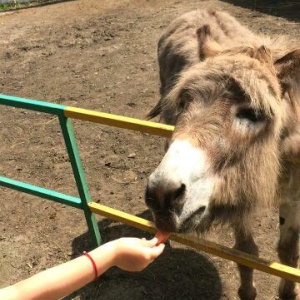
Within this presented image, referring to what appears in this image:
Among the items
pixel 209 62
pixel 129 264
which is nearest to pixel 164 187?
pixel 129 264

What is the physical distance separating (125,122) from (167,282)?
4.68ft

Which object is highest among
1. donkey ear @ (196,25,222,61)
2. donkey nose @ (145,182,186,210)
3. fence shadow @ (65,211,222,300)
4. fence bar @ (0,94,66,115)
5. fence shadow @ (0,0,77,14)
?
donkey ear @ (196,25,222,61)

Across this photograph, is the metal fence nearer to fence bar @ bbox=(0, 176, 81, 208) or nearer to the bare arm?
fence bar @ bbox=(0, 176, 81, 208)

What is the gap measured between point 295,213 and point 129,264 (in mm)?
1437

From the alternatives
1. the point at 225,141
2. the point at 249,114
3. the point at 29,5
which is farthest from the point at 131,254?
the point at 29,5

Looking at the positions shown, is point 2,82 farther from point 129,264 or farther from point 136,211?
point 129,264

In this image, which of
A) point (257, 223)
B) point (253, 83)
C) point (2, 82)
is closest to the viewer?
point (253, 83)

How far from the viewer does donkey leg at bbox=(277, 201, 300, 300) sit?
2.83 meters

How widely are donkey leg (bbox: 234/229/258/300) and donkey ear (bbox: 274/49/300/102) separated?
1.10 m

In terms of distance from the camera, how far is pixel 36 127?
5562 mm

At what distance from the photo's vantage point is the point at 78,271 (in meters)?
1.73

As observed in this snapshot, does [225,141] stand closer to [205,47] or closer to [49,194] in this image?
[205,47]

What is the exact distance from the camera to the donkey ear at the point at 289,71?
2.02 meters

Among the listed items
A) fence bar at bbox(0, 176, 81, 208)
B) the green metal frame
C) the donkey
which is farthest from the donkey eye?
fence bar at bbox(0, 176, 81, 208)
